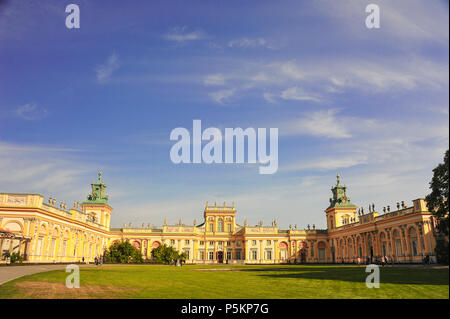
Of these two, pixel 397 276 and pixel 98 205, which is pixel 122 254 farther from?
pixel 397 276

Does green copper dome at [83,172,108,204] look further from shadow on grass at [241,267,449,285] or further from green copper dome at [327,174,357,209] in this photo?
shadow on grass at [241,267,449,285]

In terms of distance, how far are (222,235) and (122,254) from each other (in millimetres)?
24856

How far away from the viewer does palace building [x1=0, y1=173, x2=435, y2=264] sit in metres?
42.0

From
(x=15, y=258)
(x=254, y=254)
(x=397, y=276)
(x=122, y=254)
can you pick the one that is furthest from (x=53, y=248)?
(x=254, y=254)

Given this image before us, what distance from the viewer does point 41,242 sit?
44.2 m

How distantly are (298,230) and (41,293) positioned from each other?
239 ft

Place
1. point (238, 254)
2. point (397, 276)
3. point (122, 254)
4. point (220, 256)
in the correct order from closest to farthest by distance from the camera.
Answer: point (397, 276), point (122, 254), point (220, 256), point (238, 254)

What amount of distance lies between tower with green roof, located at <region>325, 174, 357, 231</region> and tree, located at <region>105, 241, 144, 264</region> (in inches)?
1692

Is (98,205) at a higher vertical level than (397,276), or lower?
higher

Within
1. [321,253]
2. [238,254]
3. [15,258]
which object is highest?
[15,258]

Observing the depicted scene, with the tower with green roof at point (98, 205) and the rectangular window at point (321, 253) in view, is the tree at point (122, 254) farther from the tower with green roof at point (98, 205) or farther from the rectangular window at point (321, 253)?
the rectangular window at point (321, 253)

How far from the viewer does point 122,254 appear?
2603 inches

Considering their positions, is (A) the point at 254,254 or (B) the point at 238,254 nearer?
(A) the point at 254,254
